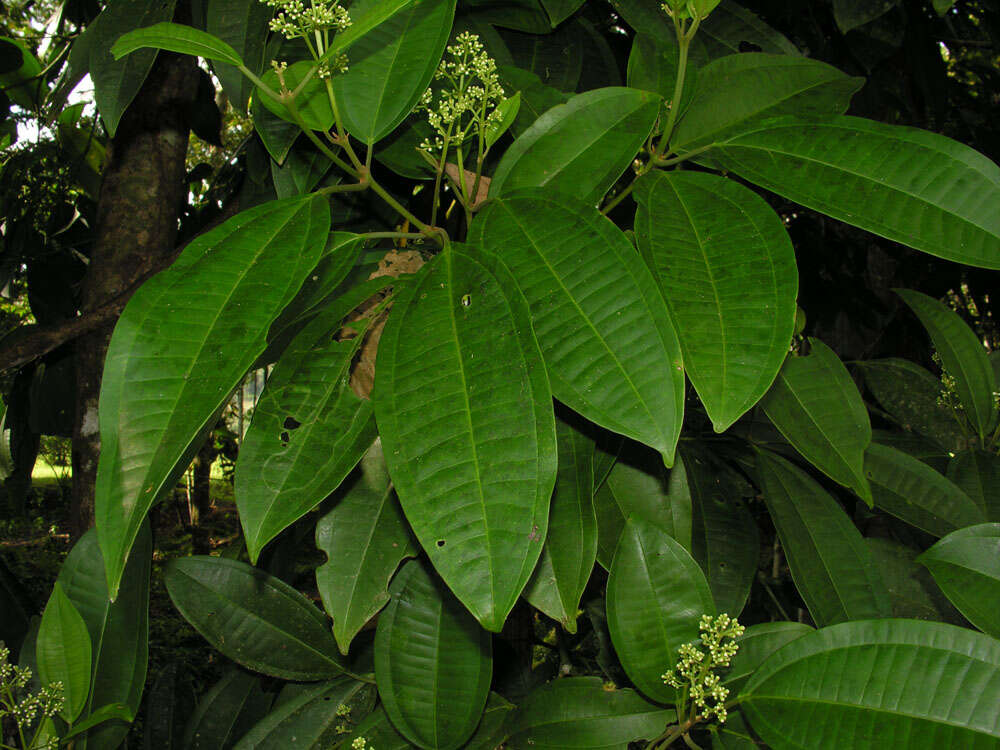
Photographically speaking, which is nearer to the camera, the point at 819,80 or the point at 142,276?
the point at 819,80

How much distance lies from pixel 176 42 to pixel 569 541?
444mm

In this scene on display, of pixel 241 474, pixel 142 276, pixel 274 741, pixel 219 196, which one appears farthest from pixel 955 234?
pixel 219 196

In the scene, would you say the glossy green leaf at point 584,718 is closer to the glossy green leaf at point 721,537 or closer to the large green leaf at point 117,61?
the glossy green leaf at point 721,537

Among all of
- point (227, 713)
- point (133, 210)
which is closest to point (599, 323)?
point (227, 713)

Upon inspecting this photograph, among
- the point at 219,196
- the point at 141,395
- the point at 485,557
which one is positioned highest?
the point at 219,196

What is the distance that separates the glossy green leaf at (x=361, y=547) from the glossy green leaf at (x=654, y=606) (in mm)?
187

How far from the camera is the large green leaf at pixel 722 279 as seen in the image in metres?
0.45

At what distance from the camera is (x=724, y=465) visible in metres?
0.91

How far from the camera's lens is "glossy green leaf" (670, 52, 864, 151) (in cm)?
66

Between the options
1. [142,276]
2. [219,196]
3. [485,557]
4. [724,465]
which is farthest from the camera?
[219,196]

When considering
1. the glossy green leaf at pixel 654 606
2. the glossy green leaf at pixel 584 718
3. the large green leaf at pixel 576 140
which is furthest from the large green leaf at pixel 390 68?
the glossy green leaf at pixel 584 718

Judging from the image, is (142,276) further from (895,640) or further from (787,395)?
(895,640)

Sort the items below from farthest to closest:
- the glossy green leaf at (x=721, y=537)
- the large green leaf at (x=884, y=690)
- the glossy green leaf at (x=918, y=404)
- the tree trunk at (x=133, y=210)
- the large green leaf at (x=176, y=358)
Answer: the tree trunk at (x=133, y=210), the glossy green leaf at (x=918, y=404), the glossy green leaf at (x=721, y=537), the large green leaf at (x=884, y=690), the large green leaf at (x=176, y=358)

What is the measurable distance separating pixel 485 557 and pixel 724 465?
22.9 inches
